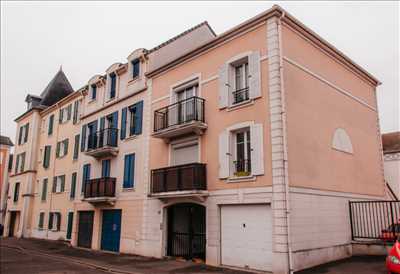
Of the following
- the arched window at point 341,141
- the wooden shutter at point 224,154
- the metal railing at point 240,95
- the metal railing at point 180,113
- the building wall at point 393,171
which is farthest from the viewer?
the building wall at point 393,171

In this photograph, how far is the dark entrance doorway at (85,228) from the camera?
68.9 feet

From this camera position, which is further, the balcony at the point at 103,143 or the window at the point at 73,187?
the window at the point at 73,187

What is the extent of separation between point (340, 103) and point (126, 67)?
40.2 ft

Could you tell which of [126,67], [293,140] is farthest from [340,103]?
[126,67]

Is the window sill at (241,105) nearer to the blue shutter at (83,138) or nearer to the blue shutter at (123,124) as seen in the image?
the blue shutter at (123,124)

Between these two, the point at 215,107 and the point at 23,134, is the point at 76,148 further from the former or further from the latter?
the point at 215,107

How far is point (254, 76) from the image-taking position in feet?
42.1

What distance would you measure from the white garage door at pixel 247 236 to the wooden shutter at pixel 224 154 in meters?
1.33

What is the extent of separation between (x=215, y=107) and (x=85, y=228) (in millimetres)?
12907

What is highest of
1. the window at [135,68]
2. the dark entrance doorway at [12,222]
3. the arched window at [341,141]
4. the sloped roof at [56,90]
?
the sloped roof at [56,90]

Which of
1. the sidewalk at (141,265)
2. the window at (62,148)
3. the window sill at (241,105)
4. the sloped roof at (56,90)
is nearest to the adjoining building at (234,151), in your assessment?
the window sill at (241,105)

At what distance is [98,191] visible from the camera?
763 inches

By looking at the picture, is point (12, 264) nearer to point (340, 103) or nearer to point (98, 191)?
point (98, 191)

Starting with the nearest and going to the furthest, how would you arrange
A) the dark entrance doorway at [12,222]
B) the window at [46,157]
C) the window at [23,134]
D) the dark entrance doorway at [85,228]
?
the dark entrance doorway at [85,228], the window at [46,157], the dark entrance doorway at [12,222], the window at [23,134]
